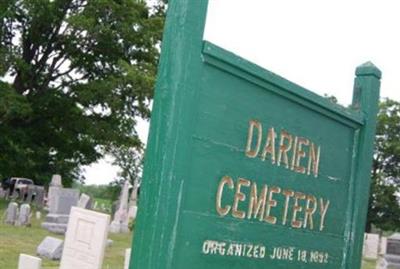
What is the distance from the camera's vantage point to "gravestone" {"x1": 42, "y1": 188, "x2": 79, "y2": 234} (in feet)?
49.4

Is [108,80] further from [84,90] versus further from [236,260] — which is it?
[236,260]

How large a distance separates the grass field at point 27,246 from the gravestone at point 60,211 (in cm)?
26

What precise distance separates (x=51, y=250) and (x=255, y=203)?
8.47m

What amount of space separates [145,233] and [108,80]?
22.0 metres

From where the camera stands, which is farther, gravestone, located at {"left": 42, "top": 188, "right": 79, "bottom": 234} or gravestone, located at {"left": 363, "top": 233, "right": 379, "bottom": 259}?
gravestone, located at {"left": 363, "top": 233, "right": 379, "bottom": 259}

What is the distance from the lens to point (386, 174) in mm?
44000

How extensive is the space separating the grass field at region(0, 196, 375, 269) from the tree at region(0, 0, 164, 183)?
8370 millimetres

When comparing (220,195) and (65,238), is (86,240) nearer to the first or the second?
(65,238)

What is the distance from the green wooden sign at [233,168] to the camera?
2.21 m

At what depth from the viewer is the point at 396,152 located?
42.9 metres

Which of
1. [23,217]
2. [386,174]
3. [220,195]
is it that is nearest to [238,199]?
[220,195]

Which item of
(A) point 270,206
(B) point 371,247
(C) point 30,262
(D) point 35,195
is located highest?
(A) point 270,206

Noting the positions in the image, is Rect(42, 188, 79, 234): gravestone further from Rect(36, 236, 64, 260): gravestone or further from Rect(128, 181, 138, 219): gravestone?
Rect(36, 236, 64, 260): gravestone

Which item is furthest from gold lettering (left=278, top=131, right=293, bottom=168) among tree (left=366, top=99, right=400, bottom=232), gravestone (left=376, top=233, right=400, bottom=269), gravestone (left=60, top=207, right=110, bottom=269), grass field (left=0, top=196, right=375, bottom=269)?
tree (left=366, top=99, right=400, bottom=232)
